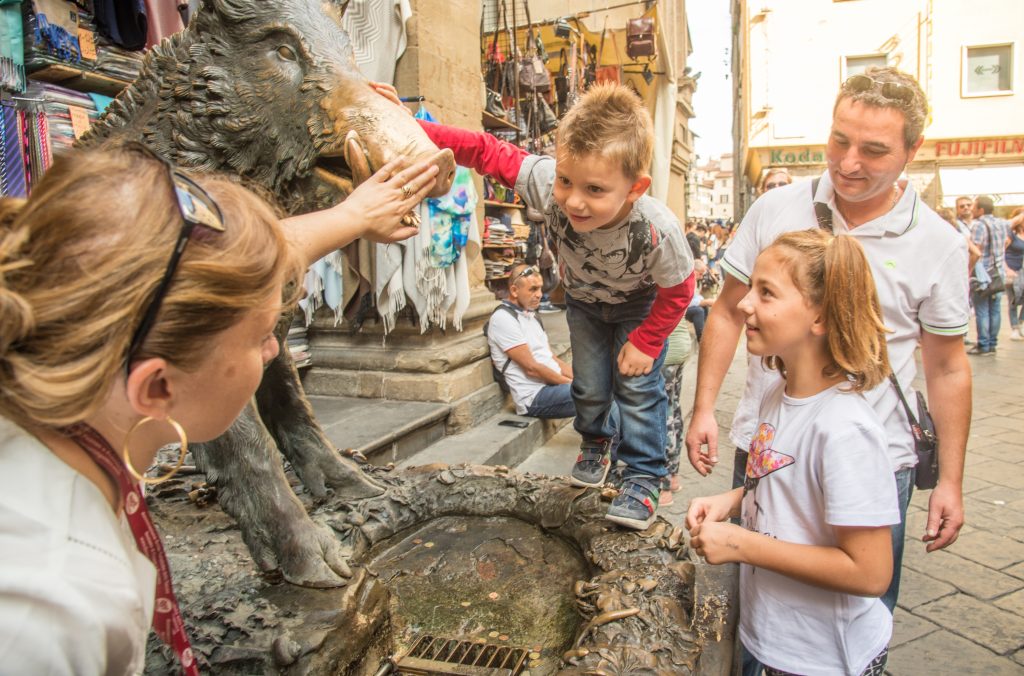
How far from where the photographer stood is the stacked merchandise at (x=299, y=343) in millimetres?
4375

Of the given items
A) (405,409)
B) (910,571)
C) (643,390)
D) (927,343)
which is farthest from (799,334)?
(405,409)

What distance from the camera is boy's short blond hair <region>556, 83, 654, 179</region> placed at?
2086mm

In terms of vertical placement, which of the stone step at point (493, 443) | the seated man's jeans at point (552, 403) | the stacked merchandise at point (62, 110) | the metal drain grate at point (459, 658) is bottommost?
the stone step at point (493, 443)

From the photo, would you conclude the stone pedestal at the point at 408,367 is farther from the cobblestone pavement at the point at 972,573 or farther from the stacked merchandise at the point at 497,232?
the stacked merchandise at the point at 497,232

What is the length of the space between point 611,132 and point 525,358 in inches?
99.8

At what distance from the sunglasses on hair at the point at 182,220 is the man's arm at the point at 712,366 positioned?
1.54 m

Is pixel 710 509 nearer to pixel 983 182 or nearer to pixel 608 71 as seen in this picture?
pixel 608 71

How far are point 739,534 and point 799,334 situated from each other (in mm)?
455

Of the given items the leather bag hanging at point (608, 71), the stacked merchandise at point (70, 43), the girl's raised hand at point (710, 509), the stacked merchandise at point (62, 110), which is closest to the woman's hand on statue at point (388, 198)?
the girl's raised hand at point (710, 509)

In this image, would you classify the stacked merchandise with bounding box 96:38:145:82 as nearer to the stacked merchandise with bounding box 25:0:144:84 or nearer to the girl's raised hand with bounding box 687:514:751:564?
the stacked merchandise with bounding box 25:0:144:84

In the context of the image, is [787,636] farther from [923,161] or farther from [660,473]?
[923,161]

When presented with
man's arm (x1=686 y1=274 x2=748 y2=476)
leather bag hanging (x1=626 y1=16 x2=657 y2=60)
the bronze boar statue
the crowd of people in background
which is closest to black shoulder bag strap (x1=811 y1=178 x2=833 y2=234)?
man's arm (x1=686 y1=274 x2=748 y2=476)

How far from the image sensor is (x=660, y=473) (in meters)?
2.49

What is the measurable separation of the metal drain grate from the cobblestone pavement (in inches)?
61.0
